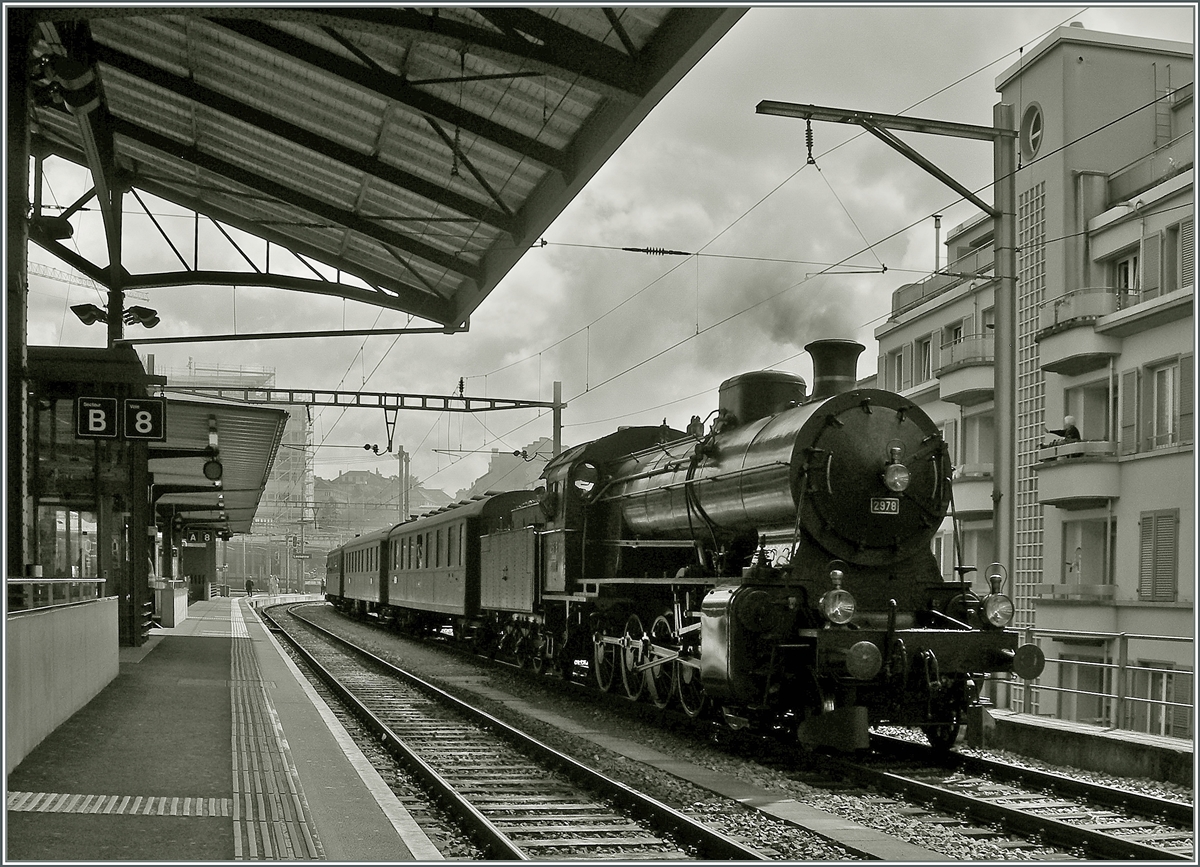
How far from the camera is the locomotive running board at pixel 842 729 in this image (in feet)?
30.0

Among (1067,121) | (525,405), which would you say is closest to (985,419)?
(1067,121)

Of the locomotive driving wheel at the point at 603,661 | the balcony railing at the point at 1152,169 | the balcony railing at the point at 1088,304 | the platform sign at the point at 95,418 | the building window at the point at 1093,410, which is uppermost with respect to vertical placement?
the balcony railing at the point at 1152,169

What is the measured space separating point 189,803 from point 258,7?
550cm

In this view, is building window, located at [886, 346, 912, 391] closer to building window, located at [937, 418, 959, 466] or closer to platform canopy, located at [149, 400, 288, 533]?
building window, located at [937, 418, 959, 466]

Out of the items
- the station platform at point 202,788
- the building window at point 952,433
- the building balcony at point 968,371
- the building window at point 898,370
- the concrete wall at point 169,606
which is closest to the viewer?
the station platform at point 202,788

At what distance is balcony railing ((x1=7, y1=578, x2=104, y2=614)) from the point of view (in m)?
8.38

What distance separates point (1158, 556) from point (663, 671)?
1313cm

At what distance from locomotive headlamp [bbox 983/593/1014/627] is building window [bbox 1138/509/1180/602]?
13037 mm

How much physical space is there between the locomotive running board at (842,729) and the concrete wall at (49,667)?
18.9 ft

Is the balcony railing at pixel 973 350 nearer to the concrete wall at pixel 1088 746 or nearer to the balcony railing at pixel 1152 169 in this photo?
the balcony railing at pixel 1152 169

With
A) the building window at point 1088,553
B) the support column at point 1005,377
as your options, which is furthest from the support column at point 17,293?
the building window at point 1088,553

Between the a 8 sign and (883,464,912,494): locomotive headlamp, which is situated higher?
the a 8 sign

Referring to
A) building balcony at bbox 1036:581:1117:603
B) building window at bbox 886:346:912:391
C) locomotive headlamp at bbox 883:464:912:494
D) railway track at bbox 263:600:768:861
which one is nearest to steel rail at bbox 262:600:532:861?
railway track at bbox 263:600:768:861

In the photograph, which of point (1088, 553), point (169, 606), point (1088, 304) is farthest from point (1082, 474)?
point (169, 606)
